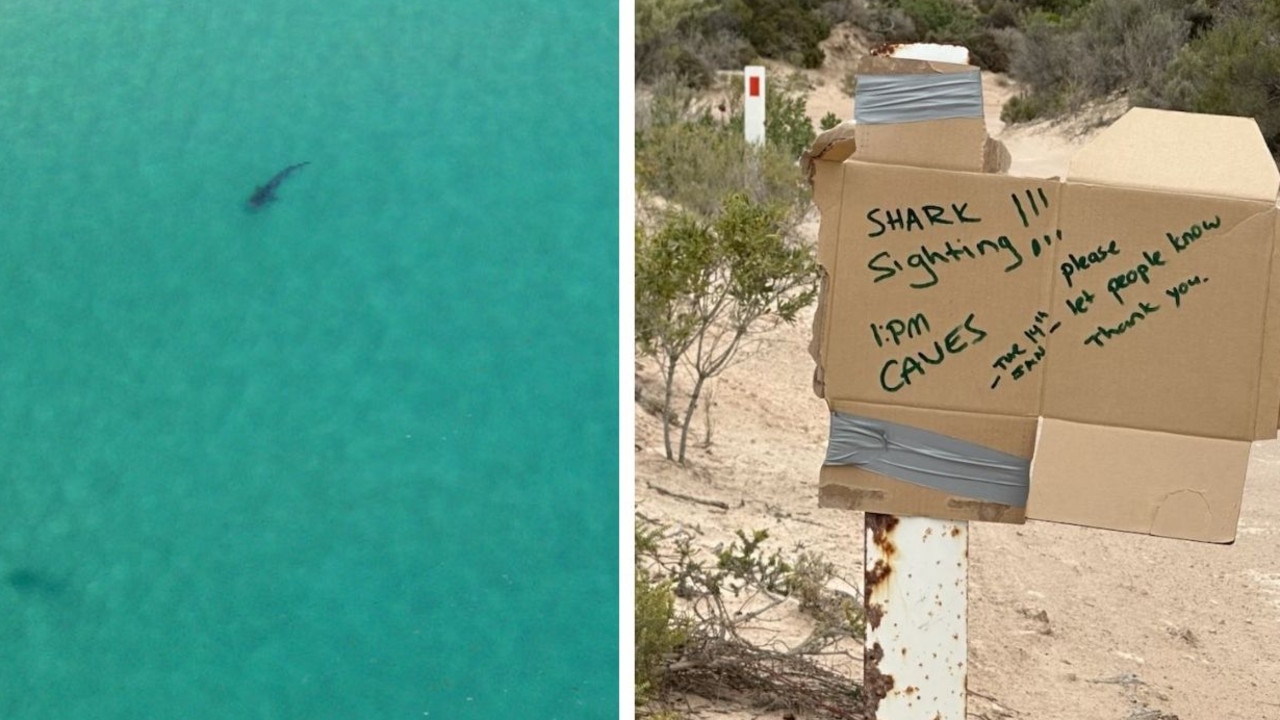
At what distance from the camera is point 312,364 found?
3.68 meters

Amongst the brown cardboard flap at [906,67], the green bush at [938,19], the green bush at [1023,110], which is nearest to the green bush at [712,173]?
the green bush at [1023,110]

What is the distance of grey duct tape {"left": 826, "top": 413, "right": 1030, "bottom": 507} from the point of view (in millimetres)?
2178

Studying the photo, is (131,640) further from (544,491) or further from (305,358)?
(544,491)

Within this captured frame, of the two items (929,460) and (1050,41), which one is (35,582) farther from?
(1050,41)

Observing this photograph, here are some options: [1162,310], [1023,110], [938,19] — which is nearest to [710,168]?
[1023,110]

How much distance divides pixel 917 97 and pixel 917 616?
78cm

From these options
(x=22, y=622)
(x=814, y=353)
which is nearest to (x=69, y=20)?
(x=22, y=622)

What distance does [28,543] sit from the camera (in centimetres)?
360

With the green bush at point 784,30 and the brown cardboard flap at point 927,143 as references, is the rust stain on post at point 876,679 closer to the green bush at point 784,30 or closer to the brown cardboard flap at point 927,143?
the brown cardboard flap at point 927,143

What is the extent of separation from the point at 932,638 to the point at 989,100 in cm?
1231

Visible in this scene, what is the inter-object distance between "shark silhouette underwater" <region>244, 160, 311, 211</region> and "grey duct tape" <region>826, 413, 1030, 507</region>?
208cm

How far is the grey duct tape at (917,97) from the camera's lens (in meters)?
2.13

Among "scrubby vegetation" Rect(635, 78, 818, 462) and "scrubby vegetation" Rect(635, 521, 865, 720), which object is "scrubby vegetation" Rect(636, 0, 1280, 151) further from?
"scrubby vegetation" Rect(635, 521, 865, 720)

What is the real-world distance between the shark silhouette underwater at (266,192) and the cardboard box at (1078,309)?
2.01 m
